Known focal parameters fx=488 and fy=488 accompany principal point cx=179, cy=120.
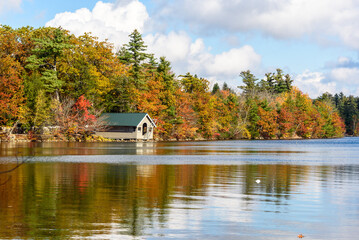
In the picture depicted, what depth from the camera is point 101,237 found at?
10.8 metres

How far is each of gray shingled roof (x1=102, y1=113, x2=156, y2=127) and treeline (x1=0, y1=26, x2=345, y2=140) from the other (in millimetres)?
2408

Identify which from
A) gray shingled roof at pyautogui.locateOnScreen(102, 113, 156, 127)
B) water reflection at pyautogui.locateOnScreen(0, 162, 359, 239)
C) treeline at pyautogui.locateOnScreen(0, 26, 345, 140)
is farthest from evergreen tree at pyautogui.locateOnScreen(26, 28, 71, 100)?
water reflection at pyautogui.locateOnScreen(0, 162, 359, 239)

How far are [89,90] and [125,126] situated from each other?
9836mm

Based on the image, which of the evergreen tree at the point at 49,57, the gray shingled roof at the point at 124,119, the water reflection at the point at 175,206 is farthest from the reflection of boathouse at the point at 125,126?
the water reflection at the point at 175,206

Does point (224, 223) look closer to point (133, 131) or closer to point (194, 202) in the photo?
point (194, 202)

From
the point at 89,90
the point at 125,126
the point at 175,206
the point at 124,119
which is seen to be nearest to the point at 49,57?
the point at 89,90

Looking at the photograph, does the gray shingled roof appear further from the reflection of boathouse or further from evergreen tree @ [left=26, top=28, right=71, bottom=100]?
evergreen tree @ [left=26, top=28, right=71, bottom=100]

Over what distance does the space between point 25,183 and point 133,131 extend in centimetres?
6910

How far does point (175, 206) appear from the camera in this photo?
50.6ft

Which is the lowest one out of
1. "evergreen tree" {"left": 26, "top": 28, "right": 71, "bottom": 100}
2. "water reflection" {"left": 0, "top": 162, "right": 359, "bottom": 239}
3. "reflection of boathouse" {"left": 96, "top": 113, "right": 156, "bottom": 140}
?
"water reflection" {"left": 0, "top": 162, "right": 359, "bottom": 239}

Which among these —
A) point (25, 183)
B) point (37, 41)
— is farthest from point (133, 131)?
point (25, 183)

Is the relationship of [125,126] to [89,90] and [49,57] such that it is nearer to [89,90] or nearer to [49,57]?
[89,90]

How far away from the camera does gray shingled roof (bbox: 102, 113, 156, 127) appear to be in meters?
89.2

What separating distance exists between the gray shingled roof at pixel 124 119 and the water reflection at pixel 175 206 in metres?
63.0
